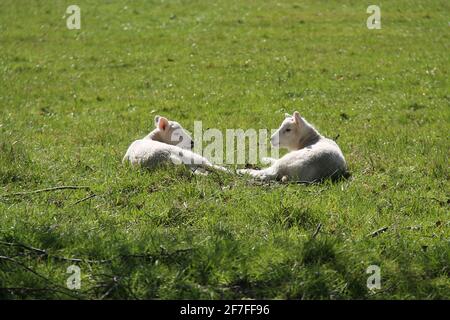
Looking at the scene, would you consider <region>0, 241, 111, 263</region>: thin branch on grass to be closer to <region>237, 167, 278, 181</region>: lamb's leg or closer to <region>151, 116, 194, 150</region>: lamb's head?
<region>237, 167, 278, 181</region>: lamb's leg

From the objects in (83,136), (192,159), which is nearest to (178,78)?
(83,136)

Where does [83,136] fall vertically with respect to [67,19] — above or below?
below

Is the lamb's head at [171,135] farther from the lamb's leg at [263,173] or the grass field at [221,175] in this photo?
the lamb's leg at [263,173]

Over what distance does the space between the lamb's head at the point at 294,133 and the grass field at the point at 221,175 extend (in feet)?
2.43

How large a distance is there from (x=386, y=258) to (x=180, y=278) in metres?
1.82

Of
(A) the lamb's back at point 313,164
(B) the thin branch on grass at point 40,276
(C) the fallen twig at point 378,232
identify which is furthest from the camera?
(A) the lamb's back at point 313,164

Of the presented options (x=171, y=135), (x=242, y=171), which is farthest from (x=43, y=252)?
(x=171, y=135)

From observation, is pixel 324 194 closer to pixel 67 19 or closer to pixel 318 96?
pixel 318 96

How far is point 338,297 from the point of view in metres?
5.22

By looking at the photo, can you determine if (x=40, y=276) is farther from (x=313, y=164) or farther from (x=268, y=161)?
(x=268, y=161)

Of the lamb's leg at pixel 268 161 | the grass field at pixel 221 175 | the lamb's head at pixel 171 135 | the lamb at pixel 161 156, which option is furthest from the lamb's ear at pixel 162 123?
the lamb's leg at pixel 268 161

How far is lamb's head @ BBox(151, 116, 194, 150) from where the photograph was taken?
9.60 m

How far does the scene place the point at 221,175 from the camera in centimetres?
841

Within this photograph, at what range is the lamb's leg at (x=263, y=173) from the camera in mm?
8484
